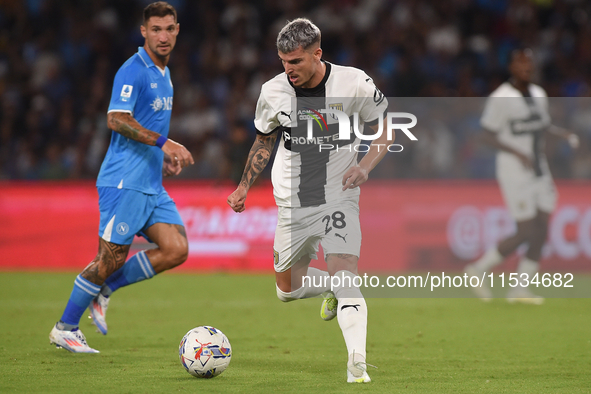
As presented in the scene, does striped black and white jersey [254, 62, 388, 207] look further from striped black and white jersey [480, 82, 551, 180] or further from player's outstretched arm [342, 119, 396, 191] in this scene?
striped black and white jersey [480, 82, 551, 180]

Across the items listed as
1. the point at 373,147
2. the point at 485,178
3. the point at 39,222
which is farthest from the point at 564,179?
the point at 39,222

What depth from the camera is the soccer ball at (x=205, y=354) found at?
16.0ft

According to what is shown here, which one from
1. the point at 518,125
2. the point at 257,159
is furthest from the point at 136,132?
the point at 518,125

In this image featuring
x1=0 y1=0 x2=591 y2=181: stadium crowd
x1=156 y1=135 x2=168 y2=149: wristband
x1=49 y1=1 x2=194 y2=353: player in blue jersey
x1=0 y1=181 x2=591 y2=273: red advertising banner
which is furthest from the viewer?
x1=0 y1=0 x2=591 y2=181: stadium crowd

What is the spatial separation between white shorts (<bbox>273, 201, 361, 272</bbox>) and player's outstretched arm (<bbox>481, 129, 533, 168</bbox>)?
4424 millimetres

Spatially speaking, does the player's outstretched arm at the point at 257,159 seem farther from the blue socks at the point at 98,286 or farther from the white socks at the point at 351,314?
the blue socks at the point at 98,286

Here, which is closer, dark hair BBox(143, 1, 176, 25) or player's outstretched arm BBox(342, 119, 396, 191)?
player's outstretched arm BBox(342, 119, 396, 191)

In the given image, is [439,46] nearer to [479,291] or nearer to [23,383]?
[479,291]

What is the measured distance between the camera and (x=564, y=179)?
38.1ft

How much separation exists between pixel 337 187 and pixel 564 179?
7.52m

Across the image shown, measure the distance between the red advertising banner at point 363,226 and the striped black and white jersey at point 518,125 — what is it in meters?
2.09

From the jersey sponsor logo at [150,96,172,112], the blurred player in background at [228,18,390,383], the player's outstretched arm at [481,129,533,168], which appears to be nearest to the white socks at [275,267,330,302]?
the blurred player in background at [228,18,390,383]

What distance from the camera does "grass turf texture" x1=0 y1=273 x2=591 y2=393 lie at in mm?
4723

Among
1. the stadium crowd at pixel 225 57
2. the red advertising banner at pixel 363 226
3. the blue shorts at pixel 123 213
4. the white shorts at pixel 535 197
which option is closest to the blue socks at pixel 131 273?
the blue shorts at pixel 123 213
